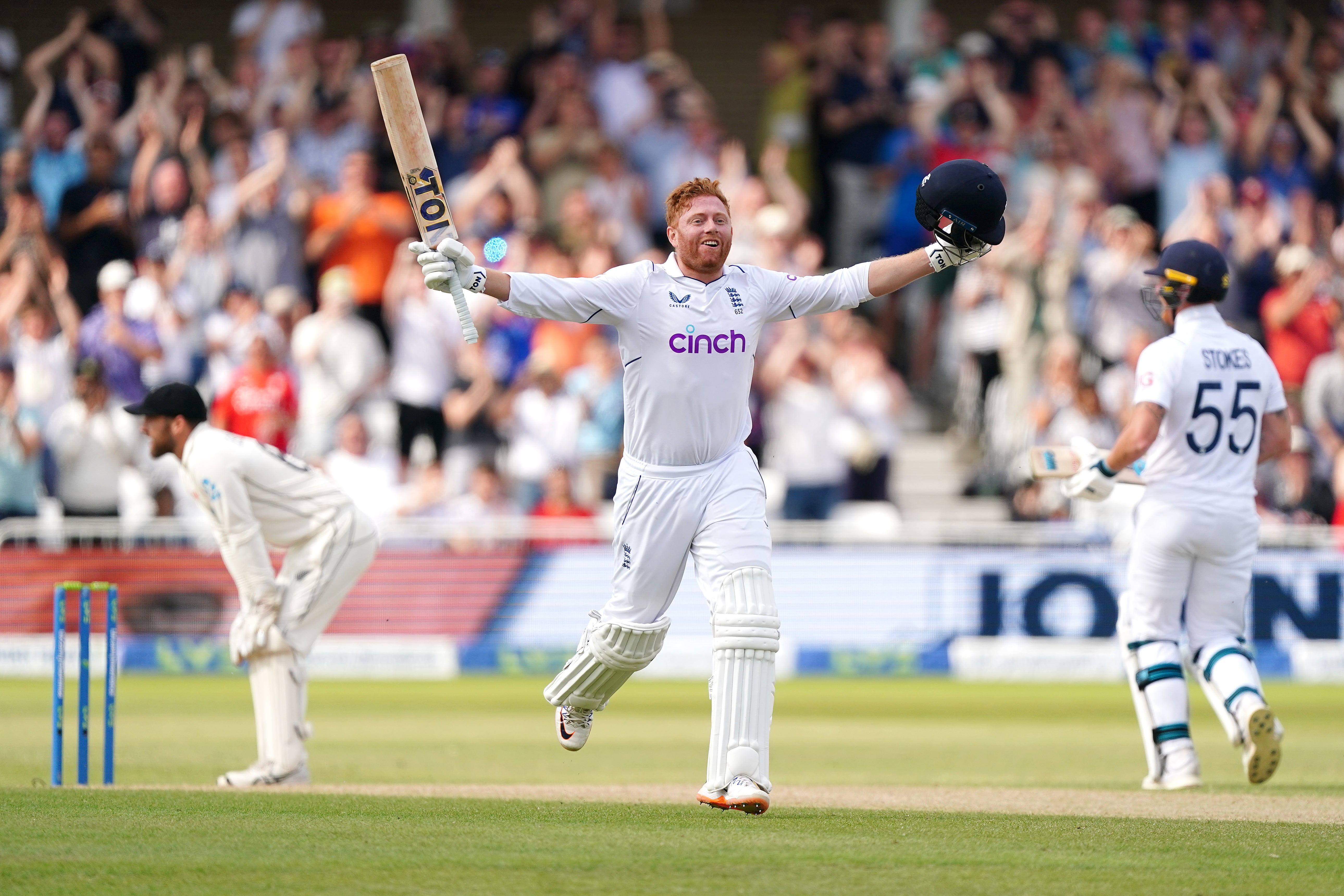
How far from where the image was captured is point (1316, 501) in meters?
16.8

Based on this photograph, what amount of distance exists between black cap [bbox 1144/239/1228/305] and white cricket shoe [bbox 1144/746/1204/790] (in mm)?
2143

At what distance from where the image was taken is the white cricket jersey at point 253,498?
29.2ft

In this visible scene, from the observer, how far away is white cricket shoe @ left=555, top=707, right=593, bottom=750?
7.88 meters

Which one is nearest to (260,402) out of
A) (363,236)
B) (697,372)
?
(363,236)

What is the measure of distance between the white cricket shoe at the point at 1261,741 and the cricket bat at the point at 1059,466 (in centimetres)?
126

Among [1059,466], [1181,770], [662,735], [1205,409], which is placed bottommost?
[662,735]

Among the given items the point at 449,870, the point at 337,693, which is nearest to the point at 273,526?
the point at 449,870

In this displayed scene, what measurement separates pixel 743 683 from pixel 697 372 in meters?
1.21

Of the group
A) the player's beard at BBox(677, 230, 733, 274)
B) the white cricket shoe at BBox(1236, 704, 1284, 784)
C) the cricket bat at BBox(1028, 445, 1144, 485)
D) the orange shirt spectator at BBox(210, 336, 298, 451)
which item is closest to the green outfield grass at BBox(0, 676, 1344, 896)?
the white cricket shoe at BBox(1236, 704, 1284, 784)

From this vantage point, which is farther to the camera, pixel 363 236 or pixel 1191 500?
pixel 363 236

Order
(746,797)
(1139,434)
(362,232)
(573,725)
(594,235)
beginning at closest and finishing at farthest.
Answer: (746,797) < (573,725) < (1139,434) < (594,235) < (362,232)

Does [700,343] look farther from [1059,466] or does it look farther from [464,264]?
[1059,466]

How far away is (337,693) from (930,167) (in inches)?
307

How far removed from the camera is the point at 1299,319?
17.6 m
